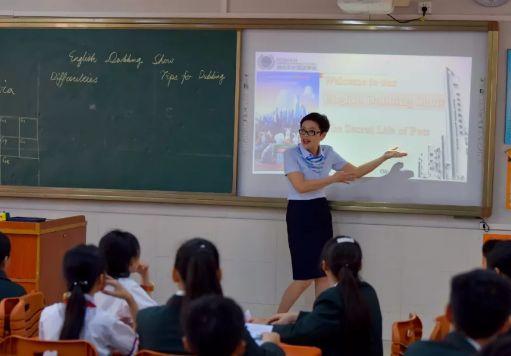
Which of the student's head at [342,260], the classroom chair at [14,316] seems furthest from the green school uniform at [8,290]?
the student's head at [342,260]

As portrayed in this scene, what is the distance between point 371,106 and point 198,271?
290 centimetres

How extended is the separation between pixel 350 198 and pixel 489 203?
0.95 meters

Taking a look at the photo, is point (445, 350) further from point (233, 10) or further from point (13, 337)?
point (233, 10)

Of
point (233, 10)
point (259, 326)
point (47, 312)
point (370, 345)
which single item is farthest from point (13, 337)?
A: point (233, 10)

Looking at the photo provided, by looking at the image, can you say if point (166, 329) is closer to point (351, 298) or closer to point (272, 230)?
point (351, 298)

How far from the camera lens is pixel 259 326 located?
2664 millimetres

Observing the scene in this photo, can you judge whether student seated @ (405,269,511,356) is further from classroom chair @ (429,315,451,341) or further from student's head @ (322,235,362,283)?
student's head @ (322,235,362,283)

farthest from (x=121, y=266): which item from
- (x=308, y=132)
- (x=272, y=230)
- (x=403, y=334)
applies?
(x=272, y=230)

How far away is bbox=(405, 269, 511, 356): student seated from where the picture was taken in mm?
1662

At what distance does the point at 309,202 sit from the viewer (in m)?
4.72

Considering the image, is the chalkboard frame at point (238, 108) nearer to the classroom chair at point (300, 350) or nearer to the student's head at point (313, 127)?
the student's head at point (313, 127)

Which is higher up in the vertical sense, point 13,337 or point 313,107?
point 313,107

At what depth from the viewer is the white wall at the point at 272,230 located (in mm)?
4852

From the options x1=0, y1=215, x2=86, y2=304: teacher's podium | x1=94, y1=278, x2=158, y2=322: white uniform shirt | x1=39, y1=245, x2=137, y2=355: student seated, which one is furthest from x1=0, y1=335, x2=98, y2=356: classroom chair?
x1=0, y1=215, x2=86, y2=304: teacher's podium
